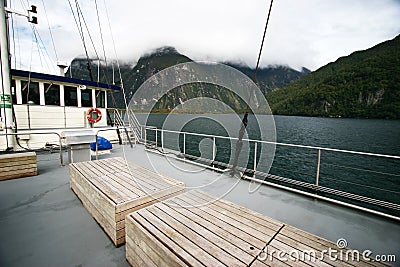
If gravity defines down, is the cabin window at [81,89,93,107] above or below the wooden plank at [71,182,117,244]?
above

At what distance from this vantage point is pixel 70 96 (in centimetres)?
697

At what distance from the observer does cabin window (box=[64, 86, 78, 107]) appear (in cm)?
687

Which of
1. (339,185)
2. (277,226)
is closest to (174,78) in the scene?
(277,226)

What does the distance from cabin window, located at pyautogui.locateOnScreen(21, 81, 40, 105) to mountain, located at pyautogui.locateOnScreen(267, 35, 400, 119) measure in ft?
180

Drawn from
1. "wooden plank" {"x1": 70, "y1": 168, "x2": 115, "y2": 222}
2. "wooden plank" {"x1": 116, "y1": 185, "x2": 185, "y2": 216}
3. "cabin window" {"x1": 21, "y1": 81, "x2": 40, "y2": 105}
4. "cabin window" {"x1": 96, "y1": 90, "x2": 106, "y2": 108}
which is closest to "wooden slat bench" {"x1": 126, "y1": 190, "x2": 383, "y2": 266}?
"wooden plank" {"x1": 116, "y1": 185, "x2": 185, "y2": 216}

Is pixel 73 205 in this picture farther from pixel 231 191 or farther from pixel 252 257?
pixel 252 257

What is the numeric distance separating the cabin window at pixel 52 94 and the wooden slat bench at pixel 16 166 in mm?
3765

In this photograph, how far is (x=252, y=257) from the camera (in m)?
1.09

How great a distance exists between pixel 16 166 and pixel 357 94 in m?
80.9

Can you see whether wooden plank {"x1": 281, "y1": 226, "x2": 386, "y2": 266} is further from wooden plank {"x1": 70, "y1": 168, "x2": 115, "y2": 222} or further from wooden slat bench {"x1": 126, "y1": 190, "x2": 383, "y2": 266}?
wooden plank {"x1": 70, "y1": 168, "x2": 115, "y2": 222}

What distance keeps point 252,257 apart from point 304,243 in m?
0.39

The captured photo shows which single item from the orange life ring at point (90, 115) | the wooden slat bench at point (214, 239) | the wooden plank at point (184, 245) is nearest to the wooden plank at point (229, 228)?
the wooden slat bench at point (214, 239)

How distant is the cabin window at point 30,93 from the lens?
5992 millimetres

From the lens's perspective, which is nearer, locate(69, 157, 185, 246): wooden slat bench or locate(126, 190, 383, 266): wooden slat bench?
locate(126, 190, 383, 266): wooden slat bench
